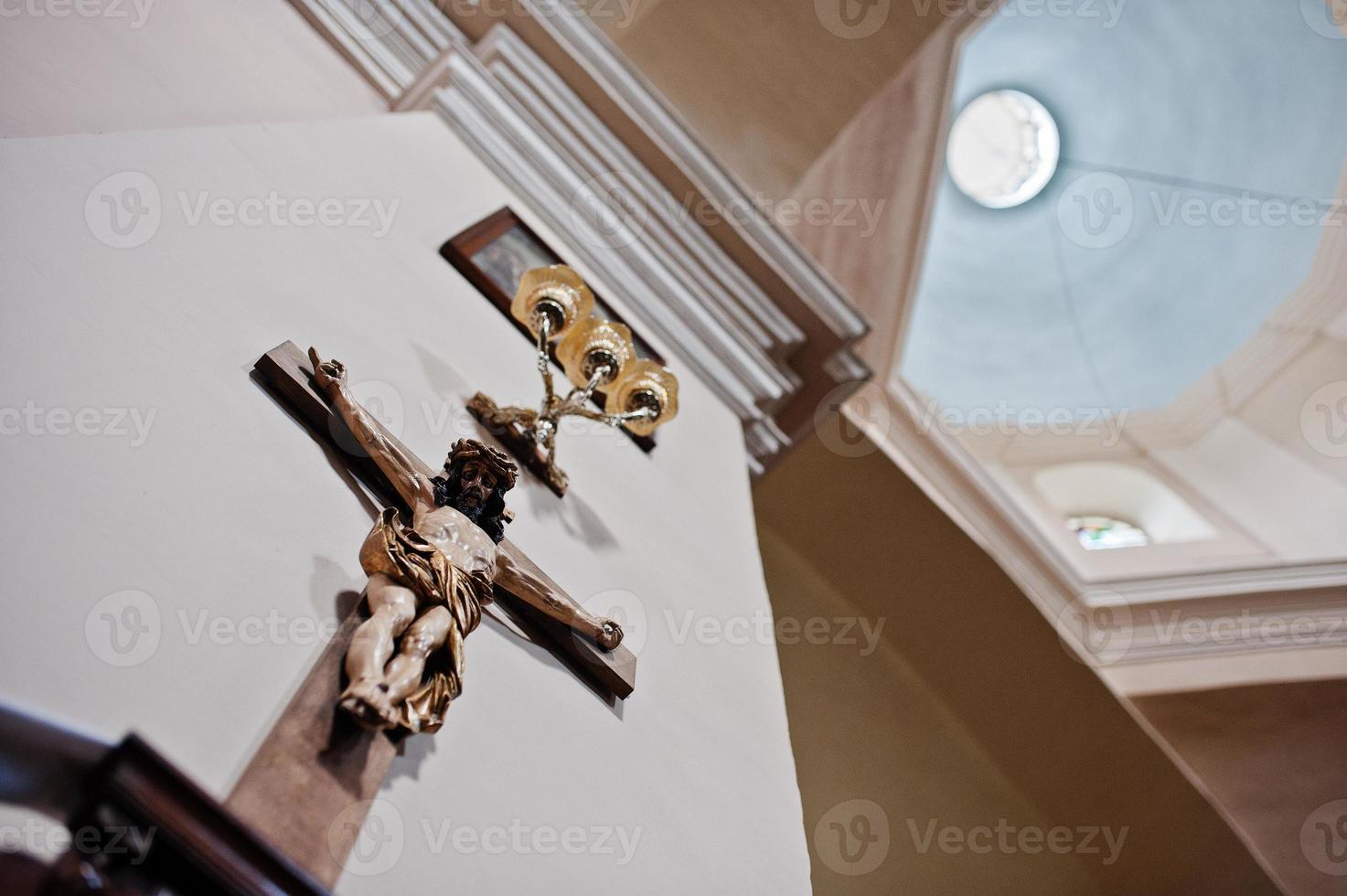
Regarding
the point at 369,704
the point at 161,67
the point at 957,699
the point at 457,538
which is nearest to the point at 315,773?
the point at 369,704

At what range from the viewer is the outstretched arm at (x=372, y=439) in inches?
89.7

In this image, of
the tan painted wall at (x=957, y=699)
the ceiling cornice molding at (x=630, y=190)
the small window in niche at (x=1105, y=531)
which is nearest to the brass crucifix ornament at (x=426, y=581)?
the ceiling cornice molding at (x=630, y=190)

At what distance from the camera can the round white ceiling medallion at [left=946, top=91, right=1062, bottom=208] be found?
1120cm

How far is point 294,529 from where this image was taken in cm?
217

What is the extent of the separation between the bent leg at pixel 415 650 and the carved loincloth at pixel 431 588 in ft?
0.06

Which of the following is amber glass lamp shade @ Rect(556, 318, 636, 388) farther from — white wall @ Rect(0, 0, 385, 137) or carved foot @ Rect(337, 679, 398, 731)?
carved foot @ Rect(337, 679, 398, 731)

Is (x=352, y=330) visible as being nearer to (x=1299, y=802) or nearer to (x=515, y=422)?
(x=515, y=422)

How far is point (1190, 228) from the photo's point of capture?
33.9ft

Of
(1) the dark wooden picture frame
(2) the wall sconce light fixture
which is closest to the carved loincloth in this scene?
(2) the wall sconce light fixture

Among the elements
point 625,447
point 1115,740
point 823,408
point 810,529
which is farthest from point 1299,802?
point 625,447

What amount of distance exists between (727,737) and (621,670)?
1.51ft

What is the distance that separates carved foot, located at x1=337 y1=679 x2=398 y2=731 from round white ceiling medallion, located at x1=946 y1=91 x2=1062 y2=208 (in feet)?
34.5

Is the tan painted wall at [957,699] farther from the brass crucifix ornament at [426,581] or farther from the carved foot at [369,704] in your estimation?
the carved foot at [369,704]

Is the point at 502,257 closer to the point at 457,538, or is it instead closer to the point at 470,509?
the point at 470,509
